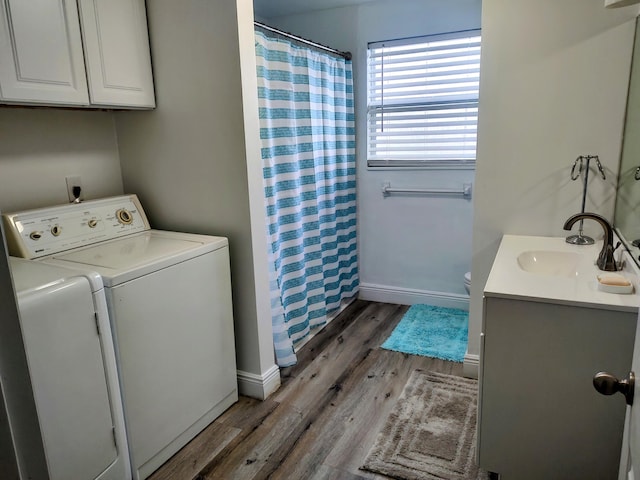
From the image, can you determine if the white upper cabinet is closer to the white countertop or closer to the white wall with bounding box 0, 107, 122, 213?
the white wall with bounding box 0, 107, 122, 213

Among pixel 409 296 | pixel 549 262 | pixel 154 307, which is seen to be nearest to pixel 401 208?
pixel 409 296

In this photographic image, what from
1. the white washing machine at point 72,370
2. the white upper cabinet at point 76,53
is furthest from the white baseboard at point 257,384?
the white upper cabinet at point 76,53

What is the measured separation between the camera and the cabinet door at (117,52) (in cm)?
196

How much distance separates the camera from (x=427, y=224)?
138 inches

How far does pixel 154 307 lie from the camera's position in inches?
72.5

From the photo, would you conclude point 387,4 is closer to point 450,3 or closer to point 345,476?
point 450,3

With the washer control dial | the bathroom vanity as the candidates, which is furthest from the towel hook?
the washer control dial

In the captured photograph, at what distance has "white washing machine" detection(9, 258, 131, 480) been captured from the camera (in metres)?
1.43

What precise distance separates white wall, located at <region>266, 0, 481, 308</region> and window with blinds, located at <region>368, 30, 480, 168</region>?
0.07m

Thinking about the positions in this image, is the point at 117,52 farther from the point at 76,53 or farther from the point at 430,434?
the point at 430,434

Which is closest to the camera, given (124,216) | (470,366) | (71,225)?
(71,225)

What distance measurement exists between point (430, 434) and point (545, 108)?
164 cm

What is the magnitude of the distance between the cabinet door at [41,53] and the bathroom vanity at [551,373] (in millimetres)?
1843

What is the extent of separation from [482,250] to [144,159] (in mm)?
1873
